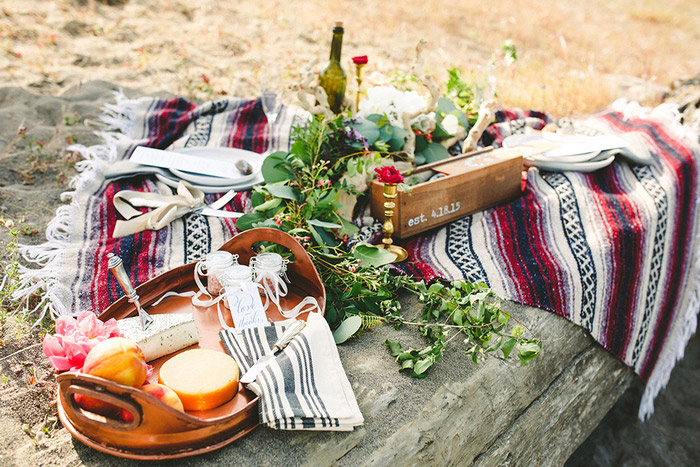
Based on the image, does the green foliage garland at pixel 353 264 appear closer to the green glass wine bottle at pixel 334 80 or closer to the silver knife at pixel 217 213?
the silver knife at pixel 217 213

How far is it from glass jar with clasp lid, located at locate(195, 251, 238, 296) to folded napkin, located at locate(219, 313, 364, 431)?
0.23 metres

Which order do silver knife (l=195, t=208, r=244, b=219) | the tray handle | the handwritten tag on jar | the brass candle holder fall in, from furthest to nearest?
silver knife (l=195, t=208, r=244, b=219)
the brass candle holder
the handwritten tag on jar
the tray handle

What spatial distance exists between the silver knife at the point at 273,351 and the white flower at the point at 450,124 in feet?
5.11

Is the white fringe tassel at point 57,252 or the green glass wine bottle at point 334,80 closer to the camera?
the white fringe tassel at point 57,252

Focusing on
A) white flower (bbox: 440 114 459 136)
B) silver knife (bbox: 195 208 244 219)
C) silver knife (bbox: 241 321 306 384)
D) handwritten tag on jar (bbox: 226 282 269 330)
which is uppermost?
white flower (bbox: 440 114 459 136)

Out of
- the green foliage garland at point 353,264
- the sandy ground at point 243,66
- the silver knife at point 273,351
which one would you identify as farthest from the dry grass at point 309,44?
the silver knife at point 273,351

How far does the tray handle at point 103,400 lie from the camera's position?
1.01 metres

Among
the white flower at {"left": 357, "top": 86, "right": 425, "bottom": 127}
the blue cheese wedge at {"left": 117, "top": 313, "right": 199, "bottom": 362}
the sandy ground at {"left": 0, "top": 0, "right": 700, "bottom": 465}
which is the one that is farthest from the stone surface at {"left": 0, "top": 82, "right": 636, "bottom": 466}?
the white flower at {"left": 357, "top": 86, "right": 425, "bottom": 127}

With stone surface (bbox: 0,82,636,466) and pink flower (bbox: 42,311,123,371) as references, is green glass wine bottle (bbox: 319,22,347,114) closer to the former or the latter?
stone surface (bbox: 0,82,636,466)

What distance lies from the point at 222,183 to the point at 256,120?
3.08 feet

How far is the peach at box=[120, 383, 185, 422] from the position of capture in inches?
42.8

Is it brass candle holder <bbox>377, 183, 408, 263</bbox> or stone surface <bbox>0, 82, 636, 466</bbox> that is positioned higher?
brass candle holder <bbox>377, 183, 408, 263</bbox>

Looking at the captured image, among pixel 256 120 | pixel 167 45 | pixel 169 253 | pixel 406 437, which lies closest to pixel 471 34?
pixel 167 45

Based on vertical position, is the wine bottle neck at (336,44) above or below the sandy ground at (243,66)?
above
